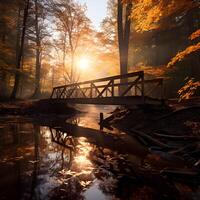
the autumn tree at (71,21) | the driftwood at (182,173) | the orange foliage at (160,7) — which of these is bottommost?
the driftwood at (182,173)

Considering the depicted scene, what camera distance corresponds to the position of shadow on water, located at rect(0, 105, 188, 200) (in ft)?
12.8

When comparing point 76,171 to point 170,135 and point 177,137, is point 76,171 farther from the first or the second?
point 170,135

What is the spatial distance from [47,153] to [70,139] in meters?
2.15

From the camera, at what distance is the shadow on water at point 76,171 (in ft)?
12.8

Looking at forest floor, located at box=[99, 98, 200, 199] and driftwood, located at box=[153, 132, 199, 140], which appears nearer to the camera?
forest floor, located at box=[99, 98, 200, 199]

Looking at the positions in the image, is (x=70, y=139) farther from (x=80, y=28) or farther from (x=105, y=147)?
(x=80, y=28)

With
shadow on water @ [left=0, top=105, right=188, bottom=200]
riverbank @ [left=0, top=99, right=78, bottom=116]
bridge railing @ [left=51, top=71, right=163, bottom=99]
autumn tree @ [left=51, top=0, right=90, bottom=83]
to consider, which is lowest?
shadow on water @ [left=0, top=105, right=188, bottom=200]

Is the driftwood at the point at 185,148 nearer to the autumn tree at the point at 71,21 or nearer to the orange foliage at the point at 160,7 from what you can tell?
the orange foliage at the point at 160,7

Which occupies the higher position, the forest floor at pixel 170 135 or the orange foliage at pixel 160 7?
the orange foliage at pixel 160 7

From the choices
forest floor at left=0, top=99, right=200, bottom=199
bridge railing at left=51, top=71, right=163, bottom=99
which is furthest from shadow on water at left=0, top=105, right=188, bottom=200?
bridge railing at left=51, top=71, right=163, bottom=99

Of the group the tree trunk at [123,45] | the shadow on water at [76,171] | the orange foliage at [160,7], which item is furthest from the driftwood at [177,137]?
the tree trunk at [123,45]

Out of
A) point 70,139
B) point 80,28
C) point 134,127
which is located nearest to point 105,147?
point 70,139

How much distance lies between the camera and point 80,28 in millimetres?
27938

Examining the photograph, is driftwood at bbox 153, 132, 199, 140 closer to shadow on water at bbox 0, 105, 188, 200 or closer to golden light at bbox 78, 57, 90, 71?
shadow on water at bbox 0, 105, 188, 200
